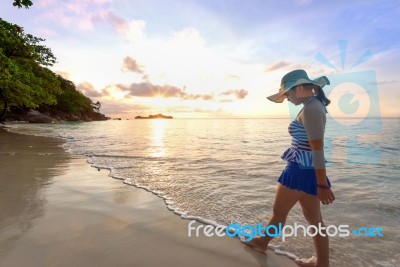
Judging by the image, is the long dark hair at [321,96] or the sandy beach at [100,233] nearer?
the long dark hair at [321,96]

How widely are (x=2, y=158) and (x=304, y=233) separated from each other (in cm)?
935

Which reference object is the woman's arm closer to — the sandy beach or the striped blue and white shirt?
the striped blue and white shirt

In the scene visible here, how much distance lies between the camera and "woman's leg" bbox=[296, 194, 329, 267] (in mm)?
2611

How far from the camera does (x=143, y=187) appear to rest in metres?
5.73

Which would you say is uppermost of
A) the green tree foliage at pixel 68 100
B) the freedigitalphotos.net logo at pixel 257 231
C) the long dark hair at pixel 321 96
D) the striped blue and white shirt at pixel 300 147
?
the green tree foliage at pixel 68 100

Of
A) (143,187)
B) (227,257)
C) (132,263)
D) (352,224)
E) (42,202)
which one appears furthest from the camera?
(143,187)

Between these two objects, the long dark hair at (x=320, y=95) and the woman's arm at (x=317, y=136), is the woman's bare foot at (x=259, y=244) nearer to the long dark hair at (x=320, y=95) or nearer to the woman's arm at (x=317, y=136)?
the woman's arm at (x=317, y=136)

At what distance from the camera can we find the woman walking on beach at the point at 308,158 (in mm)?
2379

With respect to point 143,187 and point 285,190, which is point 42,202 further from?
point 285,190

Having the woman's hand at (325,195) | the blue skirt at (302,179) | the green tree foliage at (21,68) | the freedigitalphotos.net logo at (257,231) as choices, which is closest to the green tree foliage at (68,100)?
the green tree foliage at (21,68)

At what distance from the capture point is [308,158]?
254 cm

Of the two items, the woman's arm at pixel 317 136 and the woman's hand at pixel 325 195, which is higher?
the woman's arm at pixel 317 136

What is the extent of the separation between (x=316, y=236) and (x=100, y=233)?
8.04 feet

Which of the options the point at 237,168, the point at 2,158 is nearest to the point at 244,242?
the point at 237,168
